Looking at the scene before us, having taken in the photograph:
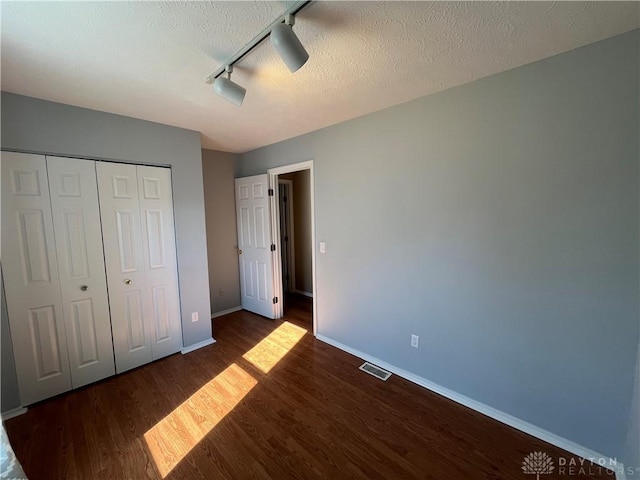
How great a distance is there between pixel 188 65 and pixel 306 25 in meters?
0.79

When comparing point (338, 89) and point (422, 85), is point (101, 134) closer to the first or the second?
point (338, 89)

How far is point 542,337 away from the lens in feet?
5.43

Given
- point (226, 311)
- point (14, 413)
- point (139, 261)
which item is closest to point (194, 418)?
point (14, 413)

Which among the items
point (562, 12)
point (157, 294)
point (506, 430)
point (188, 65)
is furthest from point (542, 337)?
point (157, 294)

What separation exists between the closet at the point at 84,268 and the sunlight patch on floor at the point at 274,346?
92 cm

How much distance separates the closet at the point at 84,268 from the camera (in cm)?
190

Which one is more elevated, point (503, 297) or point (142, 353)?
point (503, 297)

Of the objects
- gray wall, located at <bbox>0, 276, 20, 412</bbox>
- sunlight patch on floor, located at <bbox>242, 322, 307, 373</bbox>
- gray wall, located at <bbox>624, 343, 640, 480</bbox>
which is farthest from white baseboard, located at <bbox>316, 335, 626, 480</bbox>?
gray wall, located at <bbox>0, 276, 20, 412</bbox>

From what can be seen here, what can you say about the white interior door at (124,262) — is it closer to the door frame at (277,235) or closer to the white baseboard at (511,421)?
the door frame at (277,235)

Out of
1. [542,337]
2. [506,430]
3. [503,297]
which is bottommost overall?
[506,430]

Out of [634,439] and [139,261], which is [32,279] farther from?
[634,439]

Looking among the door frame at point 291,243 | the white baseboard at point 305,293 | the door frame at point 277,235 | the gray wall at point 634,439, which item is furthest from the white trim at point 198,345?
the gray wall at point 634,439

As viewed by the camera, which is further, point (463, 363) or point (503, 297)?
point (463, 363)

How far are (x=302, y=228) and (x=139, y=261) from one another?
2.76 m
